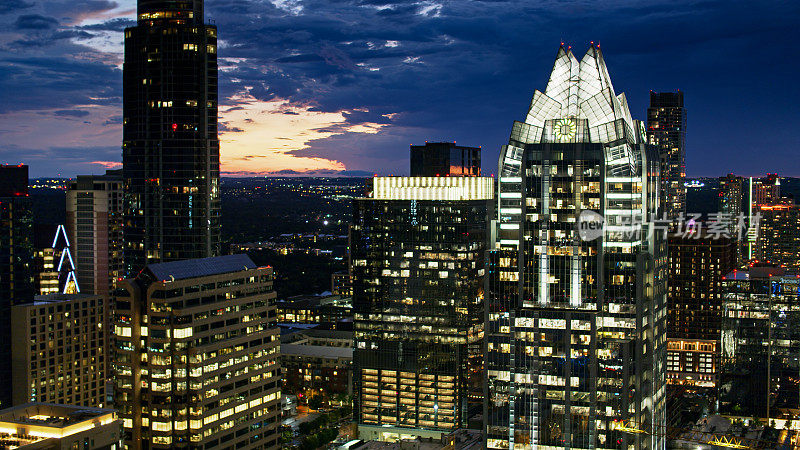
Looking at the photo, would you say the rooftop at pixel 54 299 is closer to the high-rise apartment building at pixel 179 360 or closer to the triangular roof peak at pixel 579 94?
the high-rise apartment building at pixel 179 360

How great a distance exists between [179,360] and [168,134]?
7782 centimetres

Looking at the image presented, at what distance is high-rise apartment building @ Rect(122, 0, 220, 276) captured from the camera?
602ft

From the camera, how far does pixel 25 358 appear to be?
163 meters

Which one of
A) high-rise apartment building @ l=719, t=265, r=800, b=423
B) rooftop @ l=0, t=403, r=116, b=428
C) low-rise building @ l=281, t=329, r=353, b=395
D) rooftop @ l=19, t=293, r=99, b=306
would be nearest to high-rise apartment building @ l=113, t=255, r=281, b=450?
rooftop @ l=0, t=403, r=116, b=428

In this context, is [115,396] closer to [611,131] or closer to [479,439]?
[479,439]

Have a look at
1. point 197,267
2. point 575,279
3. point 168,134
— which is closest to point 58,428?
point 197,267

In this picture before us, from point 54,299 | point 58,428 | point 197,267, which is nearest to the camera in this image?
point 58,428

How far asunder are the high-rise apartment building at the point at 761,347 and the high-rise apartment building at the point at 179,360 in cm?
9636

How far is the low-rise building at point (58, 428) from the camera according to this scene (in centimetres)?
9969

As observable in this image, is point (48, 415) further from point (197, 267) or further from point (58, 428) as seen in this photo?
point (197, 267)

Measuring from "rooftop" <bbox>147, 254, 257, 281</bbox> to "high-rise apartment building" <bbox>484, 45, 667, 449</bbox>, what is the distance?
4068 centimetres

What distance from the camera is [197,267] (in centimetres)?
12550

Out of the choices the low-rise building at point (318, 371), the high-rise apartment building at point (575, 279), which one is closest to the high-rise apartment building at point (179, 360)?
the high-rise apartment building at point (575, 279)

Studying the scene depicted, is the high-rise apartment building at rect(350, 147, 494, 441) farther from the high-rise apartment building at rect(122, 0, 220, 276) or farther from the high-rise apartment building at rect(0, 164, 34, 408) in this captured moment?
the high-rise apartment building at rect(0, 164, 34, 408)
